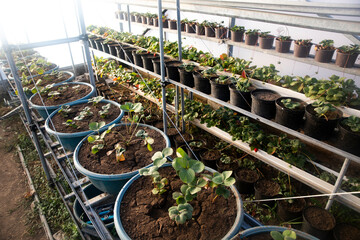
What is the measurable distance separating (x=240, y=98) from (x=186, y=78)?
2.38 ft

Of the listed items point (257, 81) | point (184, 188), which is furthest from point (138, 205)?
point (257, 81)

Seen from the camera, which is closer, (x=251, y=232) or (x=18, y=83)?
(x=251, y=232)

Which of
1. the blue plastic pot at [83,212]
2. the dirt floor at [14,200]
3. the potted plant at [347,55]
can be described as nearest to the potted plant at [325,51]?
the potted plant at [347,55]

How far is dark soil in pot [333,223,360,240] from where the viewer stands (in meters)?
2.06

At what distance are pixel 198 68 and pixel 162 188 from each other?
1.66 m

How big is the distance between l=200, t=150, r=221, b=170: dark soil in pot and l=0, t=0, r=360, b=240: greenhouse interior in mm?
13

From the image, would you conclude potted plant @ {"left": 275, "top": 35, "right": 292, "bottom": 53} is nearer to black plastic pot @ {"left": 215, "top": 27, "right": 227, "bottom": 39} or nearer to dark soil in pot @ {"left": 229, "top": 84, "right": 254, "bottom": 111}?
black plastic pot @ {"left": 215, "top": 27, "right": 227, "bottom": 39}

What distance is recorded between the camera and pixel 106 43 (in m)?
4.21

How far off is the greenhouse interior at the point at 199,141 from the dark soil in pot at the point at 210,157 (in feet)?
0.04

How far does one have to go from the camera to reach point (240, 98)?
2.22m

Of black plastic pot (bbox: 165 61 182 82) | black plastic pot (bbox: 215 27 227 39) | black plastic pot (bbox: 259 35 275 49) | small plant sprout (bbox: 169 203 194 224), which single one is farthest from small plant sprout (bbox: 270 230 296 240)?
black plastic pot (bbox: 215 27 227 39)

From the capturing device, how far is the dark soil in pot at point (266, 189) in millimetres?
2487

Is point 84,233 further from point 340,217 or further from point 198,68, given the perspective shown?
point 340,217

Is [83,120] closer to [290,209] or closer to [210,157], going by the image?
[210,157]
